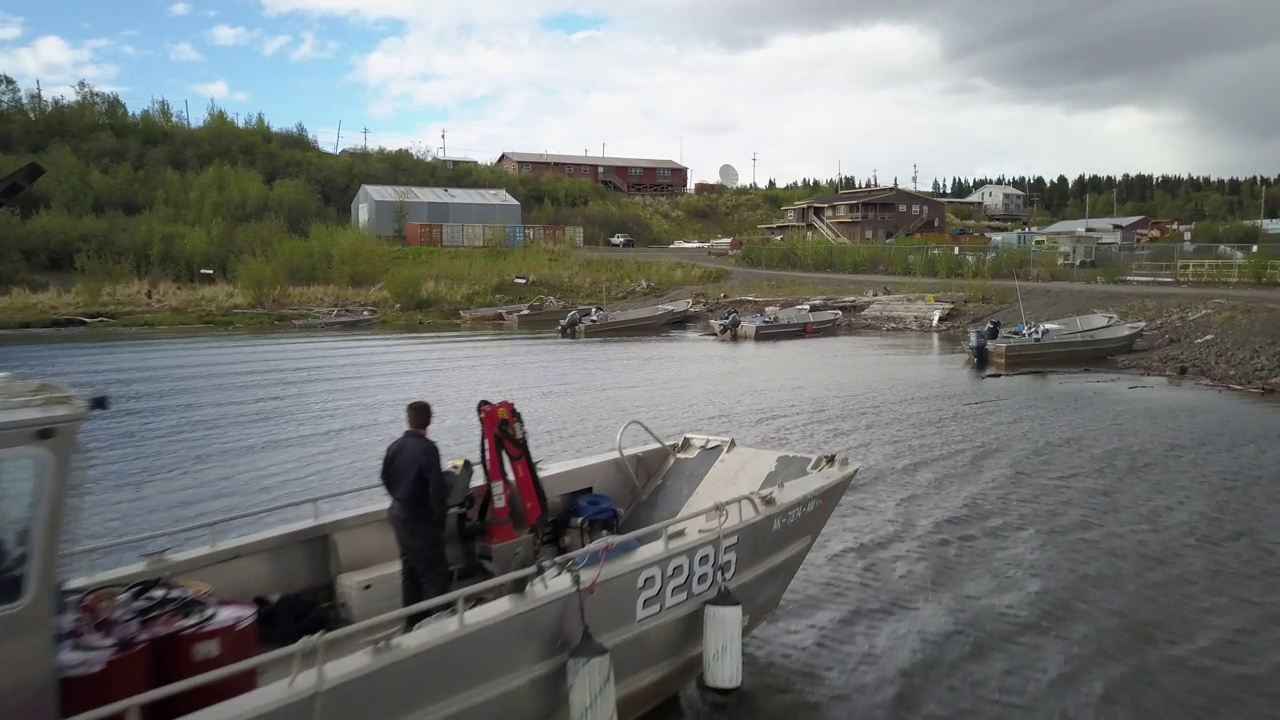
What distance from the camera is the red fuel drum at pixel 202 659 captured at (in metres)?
4.71

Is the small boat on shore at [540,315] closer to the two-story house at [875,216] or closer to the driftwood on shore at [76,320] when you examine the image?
the driftwood on shore at [76,320]

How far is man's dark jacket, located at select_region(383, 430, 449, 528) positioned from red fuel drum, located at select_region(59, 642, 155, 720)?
6.25ft

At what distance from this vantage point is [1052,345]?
2914 cm

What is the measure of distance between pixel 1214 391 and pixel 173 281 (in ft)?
185

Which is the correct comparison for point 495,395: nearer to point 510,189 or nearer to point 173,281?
point 173,281

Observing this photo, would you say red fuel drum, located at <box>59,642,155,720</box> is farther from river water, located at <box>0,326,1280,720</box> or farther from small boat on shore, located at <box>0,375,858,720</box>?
river water, located at <box>0,326,1280,720</box>

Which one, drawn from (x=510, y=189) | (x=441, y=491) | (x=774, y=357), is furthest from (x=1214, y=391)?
(x=510, y=189)

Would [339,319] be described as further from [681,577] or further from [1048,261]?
[681,577]

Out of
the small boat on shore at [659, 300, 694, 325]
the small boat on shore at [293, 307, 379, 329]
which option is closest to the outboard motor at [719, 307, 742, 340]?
the small boat on shore at [659, 300, 694, 325]

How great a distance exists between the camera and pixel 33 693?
423cm

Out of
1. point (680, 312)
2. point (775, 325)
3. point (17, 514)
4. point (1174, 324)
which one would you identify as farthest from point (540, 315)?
point (17, 514)

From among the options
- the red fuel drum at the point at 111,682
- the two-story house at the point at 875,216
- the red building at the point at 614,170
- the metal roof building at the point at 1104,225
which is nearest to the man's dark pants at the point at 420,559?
the red fuel drum at the point at 111,682

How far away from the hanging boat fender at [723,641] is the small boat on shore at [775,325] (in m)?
34.5

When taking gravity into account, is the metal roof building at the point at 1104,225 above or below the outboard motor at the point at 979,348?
above
